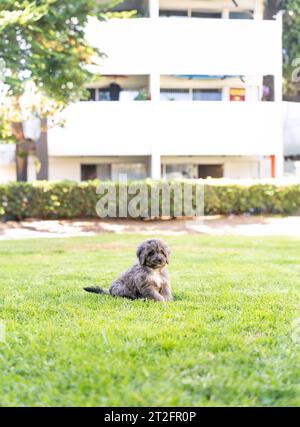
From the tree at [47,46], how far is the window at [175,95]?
357 inches

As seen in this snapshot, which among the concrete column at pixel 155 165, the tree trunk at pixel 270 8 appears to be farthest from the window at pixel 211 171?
the tree trunk at pixel 270 8

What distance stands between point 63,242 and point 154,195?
16.7 feet

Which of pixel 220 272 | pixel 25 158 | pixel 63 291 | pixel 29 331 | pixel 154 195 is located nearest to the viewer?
pixel 29 331

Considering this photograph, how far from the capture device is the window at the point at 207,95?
24.0 meters

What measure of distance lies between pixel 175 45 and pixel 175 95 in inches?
91.1

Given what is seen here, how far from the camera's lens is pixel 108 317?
5086mm

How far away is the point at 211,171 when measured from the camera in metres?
24.4

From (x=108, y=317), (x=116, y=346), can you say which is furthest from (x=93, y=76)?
(x=116, y=346)

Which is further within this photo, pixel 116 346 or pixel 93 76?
pixel 93 76

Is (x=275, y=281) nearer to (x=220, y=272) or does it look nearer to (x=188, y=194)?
(x=220, y=272)

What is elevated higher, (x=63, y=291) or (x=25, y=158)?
(x=25, y=158)

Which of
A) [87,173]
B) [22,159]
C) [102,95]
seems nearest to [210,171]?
[87,173]

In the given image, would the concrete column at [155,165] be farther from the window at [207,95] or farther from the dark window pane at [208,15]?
the dark window pane at [208,15]

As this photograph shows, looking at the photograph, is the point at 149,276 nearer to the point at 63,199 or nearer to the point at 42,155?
the point at 63,199
